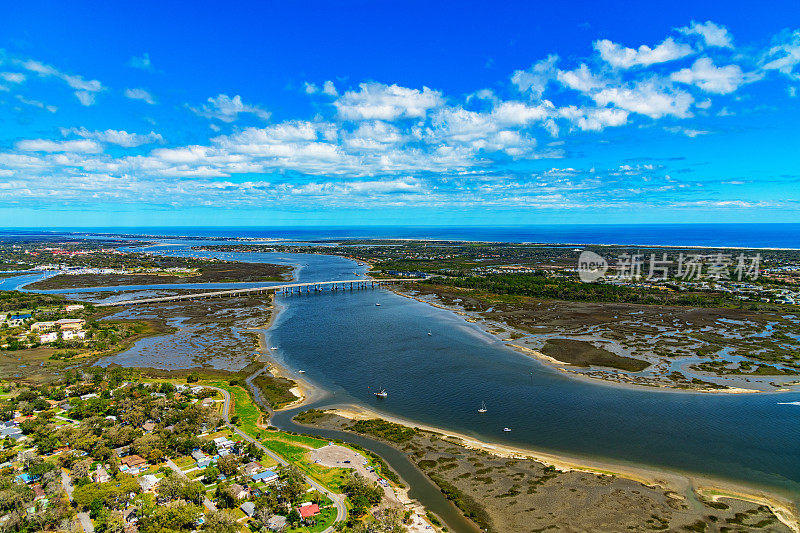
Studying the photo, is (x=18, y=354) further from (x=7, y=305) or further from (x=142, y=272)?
(x=142, y=272)

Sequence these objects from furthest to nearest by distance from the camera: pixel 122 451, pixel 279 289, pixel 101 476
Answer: pixel 279 289 < pixel 122 451 < pixel 101 476

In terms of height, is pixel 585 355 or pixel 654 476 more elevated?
pixel 585 355

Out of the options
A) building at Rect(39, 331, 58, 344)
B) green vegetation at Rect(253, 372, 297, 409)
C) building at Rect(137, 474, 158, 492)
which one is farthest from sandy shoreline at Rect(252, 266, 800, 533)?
building at Rect(39, 331, 58, 344)

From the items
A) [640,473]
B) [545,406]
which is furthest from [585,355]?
[640,473]

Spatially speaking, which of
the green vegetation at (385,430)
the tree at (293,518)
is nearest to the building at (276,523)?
the tree at (293,518)

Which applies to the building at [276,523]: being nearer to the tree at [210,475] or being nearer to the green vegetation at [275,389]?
the tree at [210,475]

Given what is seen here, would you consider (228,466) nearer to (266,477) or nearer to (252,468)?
(252,468)
